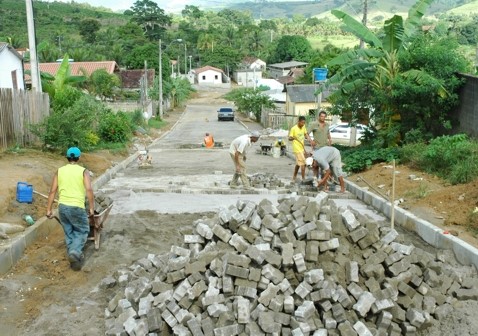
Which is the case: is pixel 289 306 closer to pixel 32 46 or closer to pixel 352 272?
pixel 352 272

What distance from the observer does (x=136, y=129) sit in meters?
29.2

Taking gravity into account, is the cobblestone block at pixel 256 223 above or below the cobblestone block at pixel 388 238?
above

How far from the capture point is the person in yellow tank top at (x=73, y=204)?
6.84 m

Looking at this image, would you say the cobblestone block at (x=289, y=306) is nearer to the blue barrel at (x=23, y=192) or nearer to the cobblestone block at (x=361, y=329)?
the cobblestone block at (x=361, y=329)

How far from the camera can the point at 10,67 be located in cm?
2406

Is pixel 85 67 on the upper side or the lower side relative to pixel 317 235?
upper

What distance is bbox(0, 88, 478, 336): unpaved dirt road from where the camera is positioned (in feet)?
18.3

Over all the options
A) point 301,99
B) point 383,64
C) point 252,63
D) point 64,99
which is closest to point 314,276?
point 383,64

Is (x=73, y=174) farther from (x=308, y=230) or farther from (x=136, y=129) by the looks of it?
(x=136, y=129)

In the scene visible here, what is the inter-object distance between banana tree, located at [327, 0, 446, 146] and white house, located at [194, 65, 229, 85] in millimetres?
73840

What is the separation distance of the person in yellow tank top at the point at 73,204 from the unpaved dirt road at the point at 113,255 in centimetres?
33

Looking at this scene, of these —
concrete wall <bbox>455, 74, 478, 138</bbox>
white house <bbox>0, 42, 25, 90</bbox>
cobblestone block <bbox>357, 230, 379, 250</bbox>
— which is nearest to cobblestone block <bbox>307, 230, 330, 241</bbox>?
cobblestone block <bbox>357, 230, 379, 250</bbox>

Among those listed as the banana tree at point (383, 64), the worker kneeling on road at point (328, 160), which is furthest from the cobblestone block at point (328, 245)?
the banana tree at point (383, 64)

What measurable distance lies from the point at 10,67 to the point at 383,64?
17.8m
